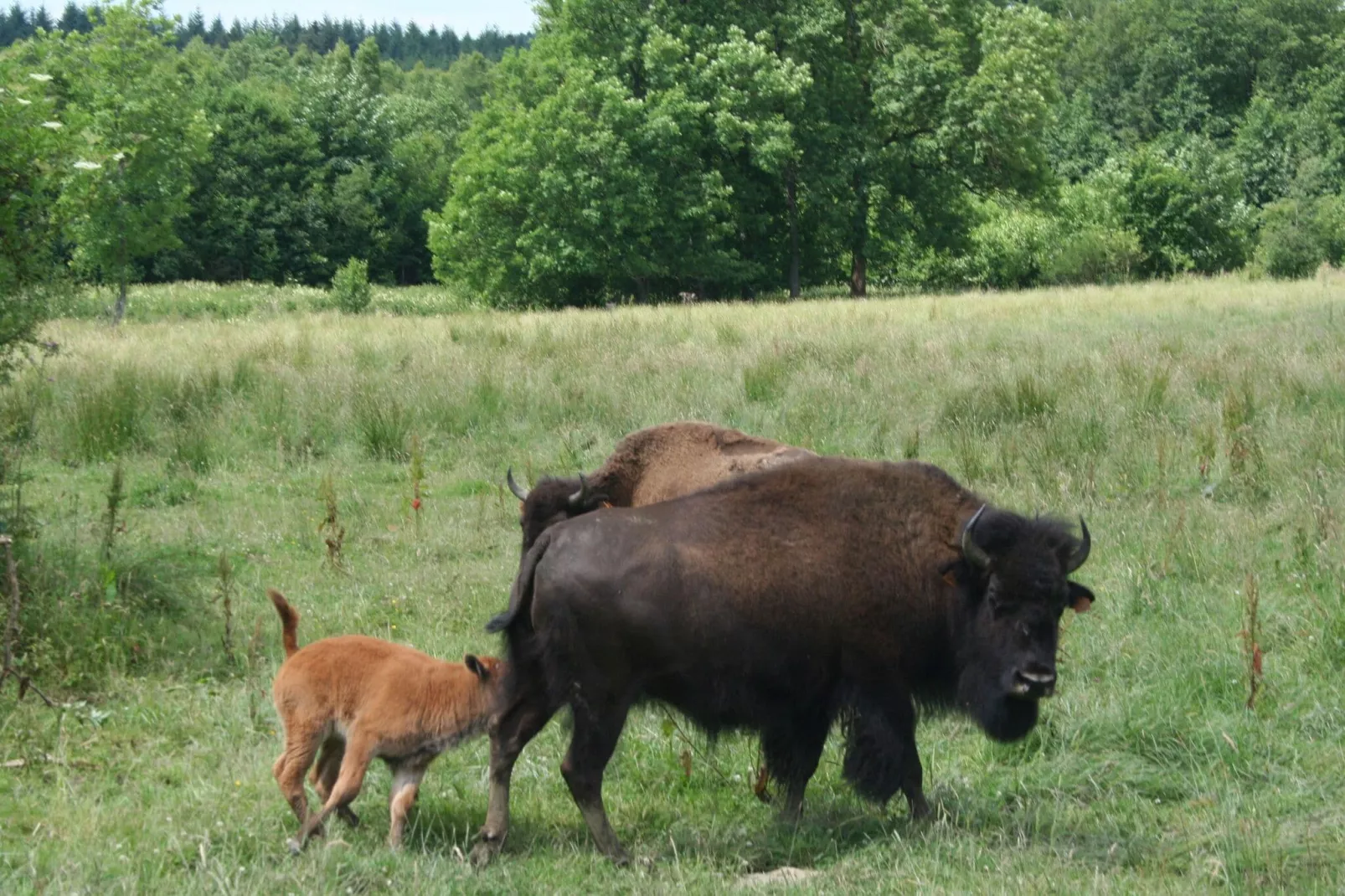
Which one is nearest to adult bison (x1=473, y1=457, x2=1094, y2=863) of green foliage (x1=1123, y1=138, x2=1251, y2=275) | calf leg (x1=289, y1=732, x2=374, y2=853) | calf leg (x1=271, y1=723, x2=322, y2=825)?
calf leg (x1=289, y1=732, x2=374, y2=853)

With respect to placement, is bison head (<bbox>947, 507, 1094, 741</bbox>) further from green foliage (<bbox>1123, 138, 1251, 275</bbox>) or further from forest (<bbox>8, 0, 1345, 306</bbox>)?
green foliage (<bbox>1123, 138, 1251, 275</bbox>)

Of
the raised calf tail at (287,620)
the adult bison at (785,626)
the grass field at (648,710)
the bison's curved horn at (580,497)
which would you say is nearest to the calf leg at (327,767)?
the grass field at (648,710)

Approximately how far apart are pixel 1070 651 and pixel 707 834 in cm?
298

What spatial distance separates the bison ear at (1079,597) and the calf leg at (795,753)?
115cm

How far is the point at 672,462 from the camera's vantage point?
7.27m

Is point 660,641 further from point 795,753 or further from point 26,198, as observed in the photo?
point 26,198

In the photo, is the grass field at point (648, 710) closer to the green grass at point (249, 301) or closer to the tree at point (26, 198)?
the tree at point (26, 198)

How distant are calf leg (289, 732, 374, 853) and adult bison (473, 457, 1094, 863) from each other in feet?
1.76

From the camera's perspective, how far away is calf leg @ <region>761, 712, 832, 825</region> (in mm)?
5609

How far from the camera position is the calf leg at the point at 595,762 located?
5.28 m

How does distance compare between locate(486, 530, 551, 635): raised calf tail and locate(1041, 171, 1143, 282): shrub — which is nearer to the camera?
locate(486, 530, 551, 635): raised calf tail

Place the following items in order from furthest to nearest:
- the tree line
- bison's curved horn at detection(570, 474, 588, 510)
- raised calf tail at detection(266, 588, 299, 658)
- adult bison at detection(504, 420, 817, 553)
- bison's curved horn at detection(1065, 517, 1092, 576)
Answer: the tree line, adult bison at detection(504, 420, 817, 553), bison's curved horn at detection(570, 474, 588, 510), raised calf tail at detection(266, 588, 299, 658), bison's curved horn at detection(1065, 517, 1092, 576)

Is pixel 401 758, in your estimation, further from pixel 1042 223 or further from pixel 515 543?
pixel 1042 223

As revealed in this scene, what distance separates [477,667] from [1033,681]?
229cm
